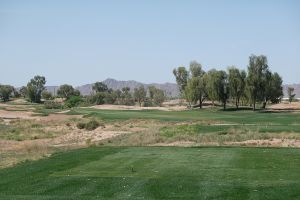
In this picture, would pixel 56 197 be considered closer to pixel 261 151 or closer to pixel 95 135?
pixel 261 151

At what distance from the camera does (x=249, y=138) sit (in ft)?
134

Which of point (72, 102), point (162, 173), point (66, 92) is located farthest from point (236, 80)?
point (66, 92)

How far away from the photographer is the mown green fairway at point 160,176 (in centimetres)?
1845

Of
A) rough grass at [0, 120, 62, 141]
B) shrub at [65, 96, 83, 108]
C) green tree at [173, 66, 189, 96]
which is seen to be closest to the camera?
rough grass at [0, 120, 62, 141]

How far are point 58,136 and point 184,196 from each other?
36.9 metres

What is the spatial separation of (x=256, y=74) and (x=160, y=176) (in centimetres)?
8341

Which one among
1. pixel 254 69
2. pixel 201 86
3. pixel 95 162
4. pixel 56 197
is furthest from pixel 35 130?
pixel 201 86

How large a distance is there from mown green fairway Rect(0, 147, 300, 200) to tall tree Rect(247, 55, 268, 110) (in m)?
71.8

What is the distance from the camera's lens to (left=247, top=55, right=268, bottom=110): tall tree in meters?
102

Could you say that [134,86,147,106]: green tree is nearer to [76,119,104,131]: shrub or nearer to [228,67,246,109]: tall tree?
[228,67,246,109]: tall tree

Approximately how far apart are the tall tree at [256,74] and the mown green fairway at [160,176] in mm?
71776

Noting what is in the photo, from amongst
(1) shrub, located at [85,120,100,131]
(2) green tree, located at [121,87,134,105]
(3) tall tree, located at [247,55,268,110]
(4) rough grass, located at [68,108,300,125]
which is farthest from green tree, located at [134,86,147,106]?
(1) shrub, located at [85,120,100,131]

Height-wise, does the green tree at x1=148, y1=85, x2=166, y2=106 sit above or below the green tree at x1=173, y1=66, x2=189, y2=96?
below

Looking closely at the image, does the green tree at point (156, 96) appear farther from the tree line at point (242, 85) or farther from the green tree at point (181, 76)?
the tree line at point (242, 85)
